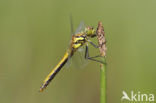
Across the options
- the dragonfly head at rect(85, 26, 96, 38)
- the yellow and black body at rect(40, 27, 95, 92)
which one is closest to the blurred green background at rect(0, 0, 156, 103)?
the yellow and black body at rect(40, 27, 95, 92)

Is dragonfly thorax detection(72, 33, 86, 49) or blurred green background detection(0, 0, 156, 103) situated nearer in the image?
dragonfly thorax detection(72, 33, 86, 49)

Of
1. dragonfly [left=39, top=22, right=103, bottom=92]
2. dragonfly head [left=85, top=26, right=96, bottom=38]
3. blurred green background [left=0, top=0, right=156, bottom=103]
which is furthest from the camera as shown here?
blurred green background [left=0, top=0, right=156, bottom=103]

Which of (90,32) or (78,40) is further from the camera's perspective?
(78,40)

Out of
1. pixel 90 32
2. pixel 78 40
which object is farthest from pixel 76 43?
pixel 90 32

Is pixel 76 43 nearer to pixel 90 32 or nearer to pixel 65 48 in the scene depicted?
pixel 90 32

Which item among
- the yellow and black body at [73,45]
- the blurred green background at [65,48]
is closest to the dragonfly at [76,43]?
the yellow and black body at [73,45]

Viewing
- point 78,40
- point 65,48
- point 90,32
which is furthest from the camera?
point 65,48

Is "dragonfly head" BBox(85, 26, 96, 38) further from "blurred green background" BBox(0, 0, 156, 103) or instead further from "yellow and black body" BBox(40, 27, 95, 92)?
"blurred green background" BBox(0, 0, 156, 103)

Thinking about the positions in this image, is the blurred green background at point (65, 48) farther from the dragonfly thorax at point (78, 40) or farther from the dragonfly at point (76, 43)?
the dragonfly thorax at point (78, 40)

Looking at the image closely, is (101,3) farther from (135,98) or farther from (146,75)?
(135,98)
